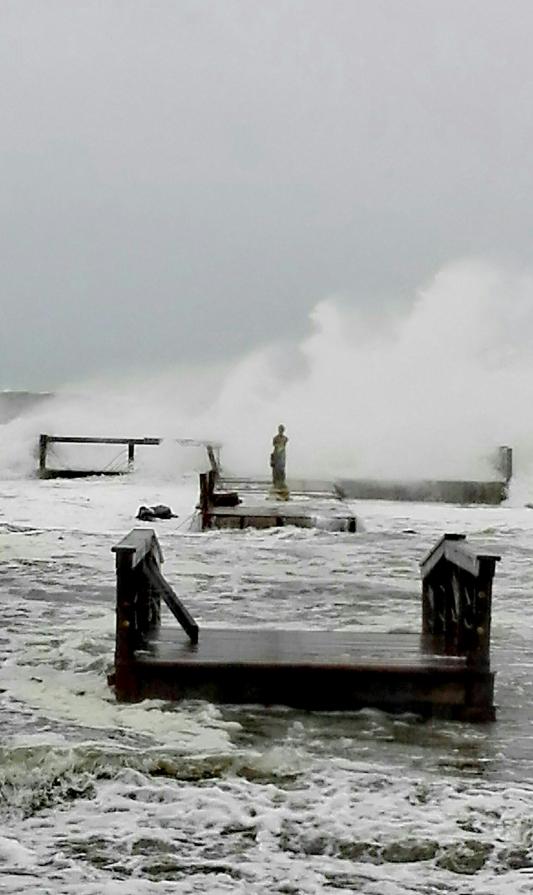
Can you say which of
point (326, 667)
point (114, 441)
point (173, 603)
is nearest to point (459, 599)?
point (326, 667)

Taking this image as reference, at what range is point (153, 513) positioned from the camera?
15359mm

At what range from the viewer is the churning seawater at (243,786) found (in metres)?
3.23

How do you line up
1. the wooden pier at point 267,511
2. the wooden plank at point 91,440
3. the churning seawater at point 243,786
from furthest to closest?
the wooden plank at point 91,440, the wooden pier at point 267,511, the churning seawater at point 243,786

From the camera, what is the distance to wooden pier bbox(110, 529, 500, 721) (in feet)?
16.2

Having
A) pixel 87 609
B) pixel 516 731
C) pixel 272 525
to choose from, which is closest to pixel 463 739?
pixel 516 731

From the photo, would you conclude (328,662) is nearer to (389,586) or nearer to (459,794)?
(459,794)

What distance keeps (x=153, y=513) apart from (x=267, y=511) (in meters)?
1.81

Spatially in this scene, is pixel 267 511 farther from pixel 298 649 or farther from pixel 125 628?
pixel 125 628

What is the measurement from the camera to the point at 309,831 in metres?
3.54

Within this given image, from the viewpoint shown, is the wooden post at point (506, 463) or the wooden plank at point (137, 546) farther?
the wooden post at point (506, 463)

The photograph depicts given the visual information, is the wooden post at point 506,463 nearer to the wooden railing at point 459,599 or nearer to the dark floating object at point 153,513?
the dark floating object at point 153,513

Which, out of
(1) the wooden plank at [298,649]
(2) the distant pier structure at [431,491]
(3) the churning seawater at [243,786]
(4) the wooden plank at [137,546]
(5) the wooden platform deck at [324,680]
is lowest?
(3) the churning seawater at [243,786]

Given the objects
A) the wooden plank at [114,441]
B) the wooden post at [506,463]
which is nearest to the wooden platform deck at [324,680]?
the wooden post at [506,463]

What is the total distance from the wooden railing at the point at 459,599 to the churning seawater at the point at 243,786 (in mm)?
379
